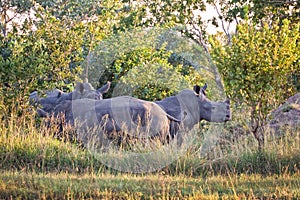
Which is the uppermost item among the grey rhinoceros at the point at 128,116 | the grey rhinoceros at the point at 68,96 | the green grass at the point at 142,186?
the grey rhinoceros at the point at 68,96

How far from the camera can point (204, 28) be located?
1107 inches

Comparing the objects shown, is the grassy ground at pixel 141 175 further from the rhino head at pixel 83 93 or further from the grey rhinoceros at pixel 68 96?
the rhino head at pixel 83 93

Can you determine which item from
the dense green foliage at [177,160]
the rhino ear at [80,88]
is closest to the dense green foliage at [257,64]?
the dense green foliage at [177,160]

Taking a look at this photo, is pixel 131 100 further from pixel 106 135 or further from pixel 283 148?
pixel 283 148

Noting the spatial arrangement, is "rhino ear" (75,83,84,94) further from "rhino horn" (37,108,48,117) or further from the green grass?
the green grass

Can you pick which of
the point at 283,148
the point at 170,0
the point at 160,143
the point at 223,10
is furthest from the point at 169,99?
the point at 223,10

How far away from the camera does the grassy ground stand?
7488 mm

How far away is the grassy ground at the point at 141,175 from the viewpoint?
7.49m

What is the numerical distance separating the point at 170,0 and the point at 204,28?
11.2ft

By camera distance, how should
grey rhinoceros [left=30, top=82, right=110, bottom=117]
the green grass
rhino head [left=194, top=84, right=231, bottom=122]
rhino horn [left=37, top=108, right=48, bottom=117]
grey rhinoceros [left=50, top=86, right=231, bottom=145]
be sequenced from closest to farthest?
1. the green grass
2. grey rhinoceros [left=50, top=86, right=231, bottom=145]
3. rhino horn [left=37, top=108, right=48, bottom=117]
4. rhino head [left=194, top=84, right=231, bottom=122]
5. grey rhinoceros [left=30, top=82, right=110, bottom=117]

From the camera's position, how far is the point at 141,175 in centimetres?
908

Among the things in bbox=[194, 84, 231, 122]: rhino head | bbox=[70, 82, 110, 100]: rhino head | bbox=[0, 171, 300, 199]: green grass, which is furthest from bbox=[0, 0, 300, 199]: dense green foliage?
bbox=[70, 82, 110, 100]: rhino head

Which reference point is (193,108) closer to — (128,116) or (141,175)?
(128,116)

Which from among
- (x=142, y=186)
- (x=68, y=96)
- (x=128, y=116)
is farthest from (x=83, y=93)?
(x=142, y=186)
